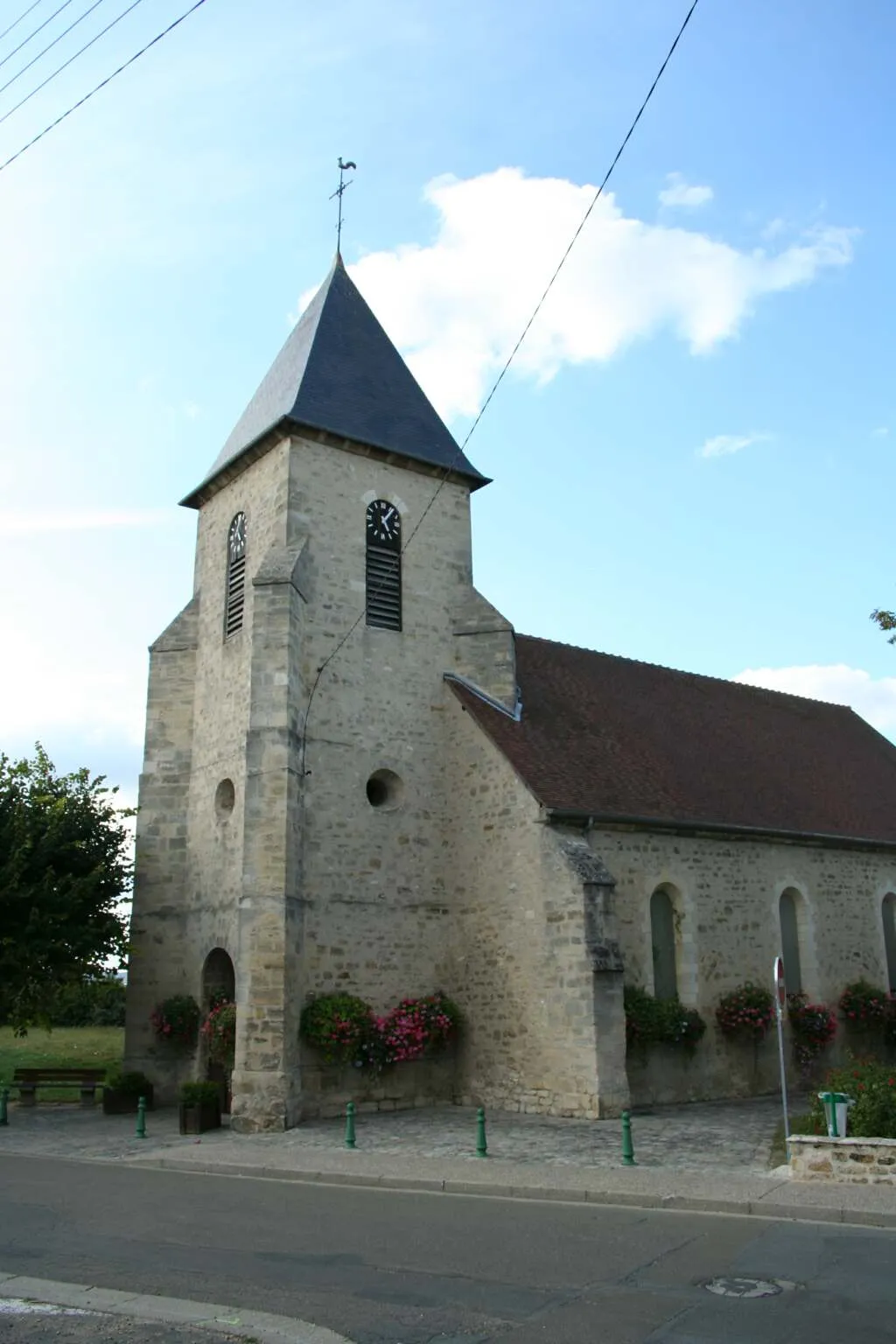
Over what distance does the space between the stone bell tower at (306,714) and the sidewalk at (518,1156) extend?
152cm

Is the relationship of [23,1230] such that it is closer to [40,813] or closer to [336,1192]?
[336,1192]

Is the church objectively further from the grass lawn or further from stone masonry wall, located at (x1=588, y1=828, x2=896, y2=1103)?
the grass lawn

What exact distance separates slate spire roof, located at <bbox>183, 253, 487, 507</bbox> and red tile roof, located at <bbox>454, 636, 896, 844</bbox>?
15.6 feet

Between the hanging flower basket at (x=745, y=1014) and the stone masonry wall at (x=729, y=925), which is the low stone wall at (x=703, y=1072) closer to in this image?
the stone masonry wall at (x=729, y=925)

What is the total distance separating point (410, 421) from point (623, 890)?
9776 millimetres

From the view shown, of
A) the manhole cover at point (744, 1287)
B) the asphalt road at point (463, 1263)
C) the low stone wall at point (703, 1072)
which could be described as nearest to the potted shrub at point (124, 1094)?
the asphalt road at point (463, 1263)

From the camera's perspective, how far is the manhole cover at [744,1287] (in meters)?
6.76

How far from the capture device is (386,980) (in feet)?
57.9

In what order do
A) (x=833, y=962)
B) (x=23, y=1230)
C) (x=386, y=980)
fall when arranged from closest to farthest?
(x=23, y=1230) → (x=386, y=980) → (x=833, y=962)

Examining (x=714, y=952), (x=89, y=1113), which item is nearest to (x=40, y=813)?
(x=89, y=1113)

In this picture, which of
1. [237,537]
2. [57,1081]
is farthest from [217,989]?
[237,537]

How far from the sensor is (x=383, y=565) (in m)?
19.8

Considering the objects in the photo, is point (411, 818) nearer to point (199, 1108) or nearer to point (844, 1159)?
point (199, 1108)

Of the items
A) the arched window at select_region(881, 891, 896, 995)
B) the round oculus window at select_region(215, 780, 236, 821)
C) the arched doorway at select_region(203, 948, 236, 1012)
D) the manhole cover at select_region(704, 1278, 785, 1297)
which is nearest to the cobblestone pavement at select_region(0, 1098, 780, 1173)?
the arched doorway at select_region(203, 948, 236, 1012)
